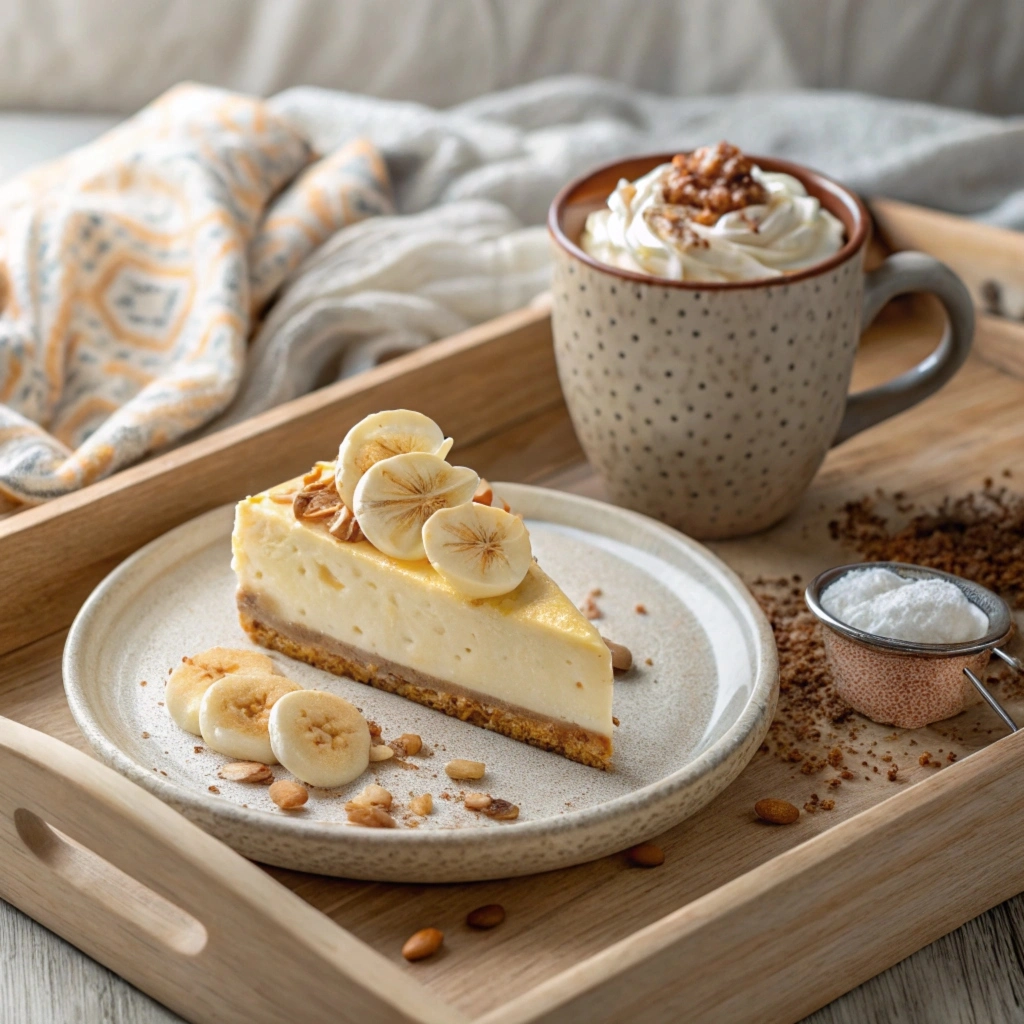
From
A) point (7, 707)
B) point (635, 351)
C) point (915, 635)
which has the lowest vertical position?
point (7, 707)

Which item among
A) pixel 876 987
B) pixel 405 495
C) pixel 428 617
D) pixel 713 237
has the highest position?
pixel 713 237

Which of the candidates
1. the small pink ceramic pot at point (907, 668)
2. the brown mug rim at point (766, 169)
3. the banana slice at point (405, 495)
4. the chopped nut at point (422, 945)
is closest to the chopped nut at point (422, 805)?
the chopped nut at point (422, 945)

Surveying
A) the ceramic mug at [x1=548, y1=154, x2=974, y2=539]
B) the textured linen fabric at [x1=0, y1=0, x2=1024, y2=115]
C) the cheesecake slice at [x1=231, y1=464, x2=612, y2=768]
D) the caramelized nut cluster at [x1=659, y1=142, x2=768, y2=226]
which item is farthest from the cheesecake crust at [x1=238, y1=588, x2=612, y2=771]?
the textured linen fabric at [x1=0, y1=0, x2=1024, y2=115]

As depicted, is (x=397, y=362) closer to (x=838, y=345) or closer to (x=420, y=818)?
(x=838, y=345)

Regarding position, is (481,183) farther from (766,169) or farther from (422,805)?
(422,805)

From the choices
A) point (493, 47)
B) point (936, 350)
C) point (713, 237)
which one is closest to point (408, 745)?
point (713, 237)

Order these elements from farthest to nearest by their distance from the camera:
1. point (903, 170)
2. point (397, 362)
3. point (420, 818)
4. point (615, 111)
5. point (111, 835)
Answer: point (615, 111) → point (903, 170) → point (397, 362) → point (420, 818) → point (111, 835)

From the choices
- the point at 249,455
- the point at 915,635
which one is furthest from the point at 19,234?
the point at 915,635
